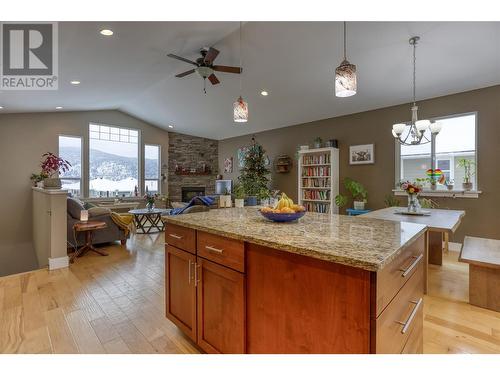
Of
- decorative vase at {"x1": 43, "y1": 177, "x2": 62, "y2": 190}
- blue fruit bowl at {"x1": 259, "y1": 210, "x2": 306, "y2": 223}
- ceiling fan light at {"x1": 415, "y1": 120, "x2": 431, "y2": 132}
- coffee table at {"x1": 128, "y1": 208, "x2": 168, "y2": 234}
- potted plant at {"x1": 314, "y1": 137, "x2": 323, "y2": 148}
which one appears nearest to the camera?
blue fruit bowl at {"x1": 259, "y1": 210, "x2": 306, "y2": 223}

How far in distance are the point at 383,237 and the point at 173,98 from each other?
5.81 meters

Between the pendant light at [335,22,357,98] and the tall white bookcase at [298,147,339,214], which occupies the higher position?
the pendant light at [335,22,357,98]

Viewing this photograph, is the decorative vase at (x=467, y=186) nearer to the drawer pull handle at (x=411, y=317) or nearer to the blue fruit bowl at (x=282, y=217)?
the drawer pull handle at (x=411, y=317)

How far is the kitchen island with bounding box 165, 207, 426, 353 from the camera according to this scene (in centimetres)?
99

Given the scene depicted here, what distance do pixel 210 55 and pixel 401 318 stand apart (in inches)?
135

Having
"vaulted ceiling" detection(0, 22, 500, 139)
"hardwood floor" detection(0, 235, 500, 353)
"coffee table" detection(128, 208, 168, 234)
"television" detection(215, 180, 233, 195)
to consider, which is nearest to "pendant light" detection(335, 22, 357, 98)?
"vaulted ceiling" detection(0, 22, 500, 139)

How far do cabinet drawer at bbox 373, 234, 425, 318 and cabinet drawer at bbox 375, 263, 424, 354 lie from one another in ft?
0.11

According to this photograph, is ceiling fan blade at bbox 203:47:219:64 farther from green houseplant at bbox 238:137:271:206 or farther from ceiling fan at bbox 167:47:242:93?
green houseplant at bbox 238:137:271:206

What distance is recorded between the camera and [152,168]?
7961 millimetres

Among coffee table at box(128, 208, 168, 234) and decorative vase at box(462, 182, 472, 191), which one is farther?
coffee table at box(128, 208, 168, 234)

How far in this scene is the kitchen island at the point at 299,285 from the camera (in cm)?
99

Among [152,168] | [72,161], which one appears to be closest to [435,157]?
[152,168]
